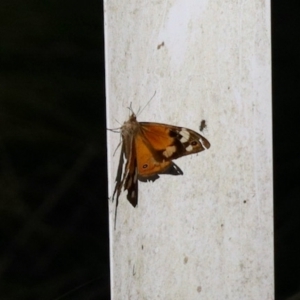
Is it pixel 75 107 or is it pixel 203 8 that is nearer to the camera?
pixel 203 8

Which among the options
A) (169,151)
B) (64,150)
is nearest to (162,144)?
(169,151)

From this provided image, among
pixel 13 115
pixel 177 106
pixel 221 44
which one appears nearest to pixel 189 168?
pixel 177 106

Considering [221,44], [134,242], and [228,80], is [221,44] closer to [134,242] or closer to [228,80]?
[228,80]

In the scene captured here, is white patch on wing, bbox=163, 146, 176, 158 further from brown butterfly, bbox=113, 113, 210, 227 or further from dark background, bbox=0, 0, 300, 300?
dark background, bbox=0, 0, 300, 300

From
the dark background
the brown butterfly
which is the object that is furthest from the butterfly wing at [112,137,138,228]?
the dark background

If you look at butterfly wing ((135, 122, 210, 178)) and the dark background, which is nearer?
butterfly wing ((135, 122, 210, 178))

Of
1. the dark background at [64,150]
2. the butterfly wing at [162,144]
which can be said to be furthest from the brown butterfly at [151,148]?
the dark background at [64,150]

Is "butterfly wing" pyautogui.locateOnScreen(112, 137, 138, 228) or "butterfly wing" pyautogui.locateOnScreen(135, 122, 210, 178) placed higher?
"butterfly wing" pyautogui.locateOnScreen(135, 122, 210, 178)
